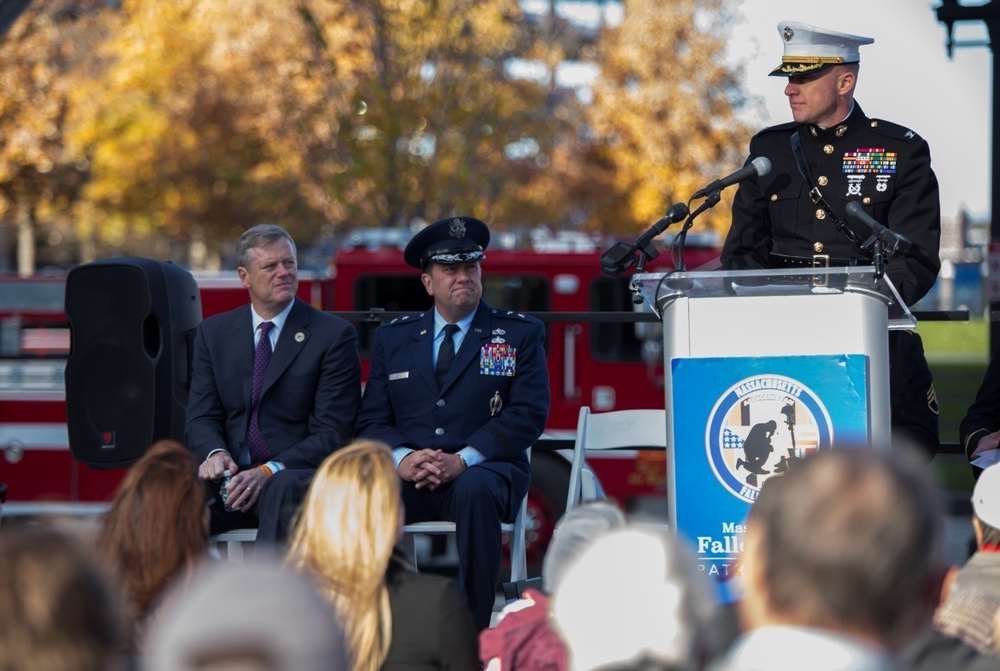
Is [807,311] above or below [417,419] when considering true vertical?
above

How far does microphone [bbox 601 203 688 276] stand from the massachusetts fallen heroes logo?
0.68m

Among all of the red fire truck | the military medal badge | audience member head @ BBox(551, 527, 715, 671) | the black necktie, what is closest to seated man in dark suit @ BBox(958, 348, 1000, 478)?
the military medal badge

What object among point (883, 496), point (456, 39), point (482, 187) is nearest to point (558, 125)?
point (482, 187)

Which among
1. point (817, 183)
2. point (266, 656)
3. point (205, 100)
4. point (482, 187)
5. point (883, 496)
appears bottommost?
point (266, 656)

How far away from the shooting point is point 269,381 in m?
5.95

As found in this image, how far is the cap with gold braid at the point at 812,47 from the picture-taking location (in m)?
4.97

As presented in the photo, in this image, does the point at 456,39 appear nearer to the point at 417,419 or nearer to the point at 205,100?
the point at 205,100

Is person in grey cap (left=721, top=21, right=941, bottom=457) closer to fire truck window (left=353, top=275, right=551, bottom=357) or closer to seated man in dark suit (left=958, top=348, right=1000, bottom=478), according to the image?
seated man in dark suit (left=958, top=348, right=1000, bottom=478)

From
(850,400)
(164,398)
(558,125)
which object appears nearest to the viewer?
(850,400)

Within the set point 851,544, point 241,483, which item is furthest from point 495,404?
point 851,544

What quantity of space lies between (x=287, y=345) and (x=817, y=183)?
7.61ft

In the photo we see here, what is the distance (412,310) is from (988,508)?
8.25 meters

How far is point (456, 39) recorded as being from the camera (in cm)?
1989

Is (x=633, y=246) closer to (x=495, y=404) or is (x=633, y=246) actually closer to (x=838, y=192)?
(x=838, y=192)
